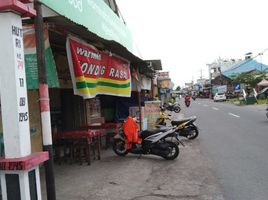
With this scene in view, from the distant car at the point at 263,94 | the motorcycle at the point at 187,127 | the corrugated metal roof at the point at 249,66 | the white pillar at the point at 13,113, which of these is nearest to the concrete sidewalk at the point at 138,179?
the white pillar at the point at 13,113

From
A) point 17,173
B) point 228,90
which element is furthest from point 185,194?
point 228,90

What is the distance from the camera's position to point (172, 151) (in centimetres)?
1035

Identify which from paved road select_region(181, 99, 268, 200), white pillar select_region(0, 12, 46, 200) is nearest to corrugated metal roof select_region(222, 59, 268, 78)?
paved road select_region(181, 99, 268, 200)

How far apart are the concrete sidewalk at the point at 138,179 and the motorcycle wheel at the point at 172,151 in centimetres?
17

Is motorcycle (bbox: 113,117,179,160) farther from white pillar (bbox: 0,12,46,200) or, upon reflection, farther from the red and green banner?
white pillar (bbox: 0,12,46,200)

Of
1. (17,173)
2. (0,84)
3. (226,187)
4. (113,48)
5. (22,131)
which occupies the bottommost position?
(226,187)

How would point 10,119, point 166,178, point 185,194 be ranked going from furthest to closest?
1. point 166,178
2. point 185,194
3. point 10,119

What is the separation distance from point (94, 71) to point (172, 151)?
12.6ft

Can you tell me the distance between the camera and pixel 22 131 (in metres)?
4.02

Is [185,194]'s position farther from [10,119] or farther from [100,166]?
[10,119]

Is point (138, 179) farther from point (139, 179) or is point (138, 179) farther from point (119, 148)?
point (119, 148)

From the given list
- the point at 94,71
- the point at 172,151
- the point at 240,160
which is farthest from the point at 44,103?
the point at 240,160

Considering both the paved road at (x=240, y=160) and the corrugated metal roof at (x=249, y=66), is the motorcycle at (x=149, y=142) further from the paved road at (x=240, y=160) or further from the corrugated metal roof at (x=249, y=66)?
the corrugated metal roof at (x=249, y=66)

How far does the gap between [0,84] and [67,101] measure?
7.53 metres
